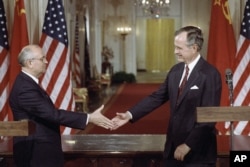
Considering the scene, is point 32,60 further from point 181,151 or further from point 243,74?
point 243,74

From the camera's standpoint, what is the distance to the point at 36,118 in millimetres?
3584

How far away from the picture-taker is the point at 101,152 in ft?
14.0

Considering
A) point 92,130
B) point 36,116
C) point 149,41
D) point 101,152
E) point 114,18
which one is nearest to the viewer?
point 36,116

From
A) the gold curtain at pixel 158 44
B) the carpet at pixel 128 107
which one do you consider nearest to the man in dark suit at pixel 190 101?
the carpet at pixel 128 107

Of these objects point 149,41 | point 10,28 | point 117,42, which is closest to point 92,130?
point 10,28

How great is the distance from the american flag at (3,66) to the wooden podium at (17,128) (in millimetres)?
3767

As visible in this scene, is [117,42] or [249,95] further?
[117,42]

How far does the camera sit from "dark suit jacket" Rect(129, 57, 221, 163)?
3.32m

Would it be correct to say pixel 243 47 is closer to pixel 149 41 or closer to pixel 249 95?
pixel 249 95

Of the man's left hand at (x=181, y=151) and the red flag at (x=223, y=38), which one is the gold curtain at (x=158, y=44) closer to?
the red flag at (x=223, y=38)

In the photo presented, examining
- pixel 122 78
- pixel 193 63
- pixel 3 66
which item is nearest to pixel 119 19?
pixel 122 78

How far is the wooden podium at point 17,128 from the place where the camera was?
3057mm

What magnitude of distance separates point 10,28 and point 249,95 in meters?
3.69

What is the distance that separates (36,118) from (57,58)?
339 cm
